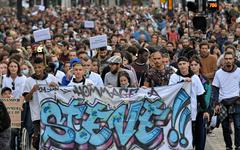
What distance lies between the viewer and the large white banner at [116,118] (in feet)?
44.9

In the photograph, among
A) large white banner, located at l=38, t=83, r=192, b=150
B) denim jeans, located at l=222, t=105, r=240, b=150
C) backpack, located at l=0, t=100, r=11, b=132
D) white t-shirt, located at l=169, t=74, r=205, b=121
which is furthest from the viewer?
denim jeans, located at l=222, t=105, r=240, b=150

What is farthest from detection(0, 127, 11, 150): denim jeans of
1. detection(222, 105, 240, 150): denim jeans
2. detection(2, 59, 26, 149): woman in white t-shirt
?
detection(222, 105, 240, 150): denim jeans

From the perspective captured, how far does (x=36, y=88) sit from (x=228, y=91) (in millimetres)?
2974

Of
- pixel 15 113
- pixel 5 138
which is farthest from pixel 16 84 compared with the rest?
pixel 5 138

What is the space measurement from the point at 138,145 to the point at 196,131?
968 millimetres

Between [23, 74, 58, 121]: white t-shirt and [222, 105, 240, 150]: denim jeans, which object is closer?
[23, 74, 58, 121]: white t-shirt

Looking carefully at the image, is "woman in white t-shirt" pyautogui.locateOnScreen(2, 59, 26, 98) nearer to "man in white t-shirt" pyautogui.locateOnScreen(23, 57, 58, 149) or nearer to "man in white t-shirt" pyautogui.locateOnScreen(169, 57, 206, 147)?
"man in white t-shirt" pyautogui.locateOnScreen(23, 57, 58, 149)

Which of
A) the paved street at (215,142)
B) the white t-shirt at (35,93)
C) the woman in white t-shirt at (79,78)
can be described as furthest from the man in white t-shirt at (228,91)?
the white t-shirt at (35,93)

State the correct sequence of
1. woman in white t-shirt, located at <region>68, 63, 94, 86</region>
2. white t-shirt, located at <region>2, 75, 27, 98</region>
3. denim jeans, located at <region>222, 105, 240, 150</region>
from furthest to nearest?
white t-shirt, located at <region>2, 75, 27, 98</region>, denim jeans, located at <region>222, 105, 240, 150</region>, woman in white t-shirt, located at <region>68, 63, 94, 86</region>

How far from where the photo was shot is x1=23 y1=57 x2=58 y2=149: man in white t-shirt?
1397cm

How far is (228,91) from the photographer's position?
1474 centimetres

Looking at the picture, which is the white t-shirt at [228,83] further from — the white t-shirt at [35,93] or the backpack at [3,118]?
the backpack at [3,118]

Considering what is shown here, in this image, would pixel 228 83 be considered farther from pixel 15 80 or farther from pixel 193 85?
pixel 15 80

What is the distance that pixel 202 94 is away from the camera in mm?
13898
